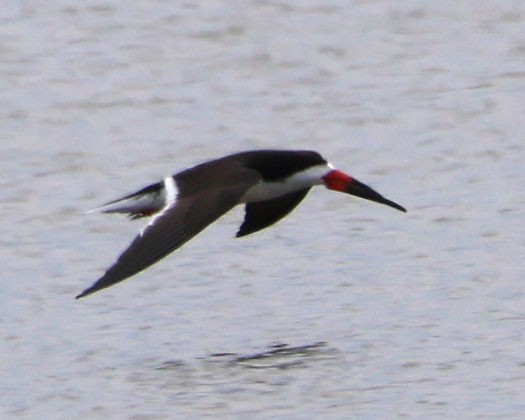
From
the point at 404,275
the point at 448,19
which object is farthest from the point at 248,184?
the point at 448,19

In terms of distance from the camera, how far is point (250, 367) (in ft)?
32.8

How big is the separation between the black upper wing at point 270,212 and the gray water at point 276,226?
0.43m

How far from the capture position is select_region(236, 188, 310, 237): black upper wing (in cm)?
1072

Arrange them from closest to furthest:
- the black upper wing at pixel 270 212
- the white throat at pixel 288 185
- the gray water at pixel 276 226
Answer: the gray water at pixel 276 226 → the white throat at pixel 288 185 → the black upper wing at pixel 270 212

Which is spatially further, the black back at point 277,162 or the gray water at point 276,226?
the black back at point 277,162

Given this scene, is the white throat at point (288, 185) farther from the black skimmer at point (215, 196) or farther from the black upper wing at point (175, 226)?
the black upper wing at point (175, 226)

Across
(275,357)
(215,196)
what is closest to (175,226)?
(215,196)

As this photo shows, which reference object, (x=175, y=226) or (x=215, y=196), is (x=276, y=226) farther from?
(x=175, y=226)

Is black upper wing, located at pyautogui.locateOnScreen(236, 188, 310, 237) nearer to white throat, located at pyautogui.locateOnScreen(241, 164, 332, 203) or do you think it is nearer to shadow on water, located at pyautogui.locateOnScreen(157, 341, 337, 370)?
white throat, located at pyautogui.locateOnScreen(241, 164, 332, 203)

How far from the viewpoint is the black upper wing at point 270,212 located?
10719 millimetres

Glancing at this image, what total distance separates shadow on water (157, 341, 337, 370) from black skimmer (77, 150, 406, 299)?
66 centimetres

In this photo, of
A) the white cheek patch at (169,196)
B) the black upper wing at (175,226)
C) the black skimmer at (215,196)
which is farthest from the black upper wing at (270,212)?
the white cheek patch at (169,196)

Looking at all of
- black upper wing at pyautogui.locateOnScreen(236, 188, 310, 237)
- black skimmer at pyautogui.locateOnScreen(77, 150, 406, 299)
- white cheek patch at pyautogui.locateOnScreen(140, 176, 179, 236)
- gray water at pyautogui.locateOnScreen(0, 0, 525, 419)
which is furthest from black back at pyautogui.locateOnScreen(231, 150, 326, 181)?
gray water at pyautogui.locateOnScreen(0, 0, 525, 419)

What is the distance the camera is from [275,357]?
10.2 meters
